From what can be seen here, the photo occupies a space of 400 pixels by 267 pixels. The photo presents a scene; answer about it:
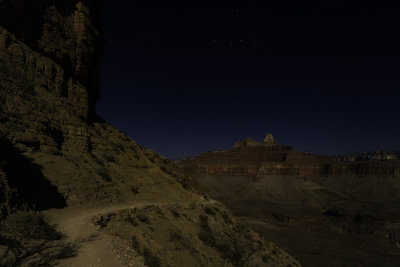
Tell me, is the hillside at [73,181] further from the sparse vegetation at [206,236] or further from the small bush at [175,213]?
the small bush at [175,213]

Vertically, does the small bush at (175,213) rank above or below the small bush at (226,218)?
above

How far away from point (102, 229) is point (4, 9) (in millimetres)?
14281

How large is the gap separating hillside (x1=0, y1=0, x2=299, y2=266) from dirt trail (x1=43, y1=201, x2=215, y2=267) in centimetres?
3

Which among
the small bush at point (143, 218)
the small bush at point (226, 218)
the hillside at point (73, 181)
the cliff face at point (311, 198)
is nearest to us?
the hillside at point (73, 181)

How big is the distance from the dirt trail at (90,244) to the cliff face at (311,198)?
35.4 metres

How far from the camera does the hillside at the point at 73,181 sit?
6383 mm

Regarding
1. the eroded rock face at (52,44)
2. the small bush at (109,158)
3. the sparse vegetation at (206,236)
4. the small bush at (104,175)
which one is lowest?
the sparse vegetation at (206,236)

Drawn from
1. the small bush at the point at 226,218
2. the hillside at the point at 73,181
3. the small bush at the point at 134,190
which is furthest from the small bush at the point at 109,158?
the small bush at the point at 226,218

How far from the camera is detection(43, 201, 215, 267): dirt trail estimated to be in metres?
5.87

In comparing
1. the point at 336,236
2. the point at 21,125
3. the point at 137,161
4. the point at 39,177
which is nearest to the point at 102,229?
the point at 39,177

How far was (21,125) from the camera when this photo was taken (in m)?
10.6

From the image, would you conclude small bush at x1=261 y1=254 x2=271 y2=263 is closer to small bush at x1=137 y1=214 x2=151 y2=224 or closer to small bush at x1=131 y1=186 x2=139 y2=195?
small bush at x1=137 y1=214 x2=151 y2=224

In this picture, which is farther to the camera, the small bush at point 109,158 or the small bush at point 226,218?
the small bush at point 226,218

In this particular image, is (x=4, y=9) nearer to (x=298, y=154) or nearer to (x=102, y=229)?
(x=102, y=229)
